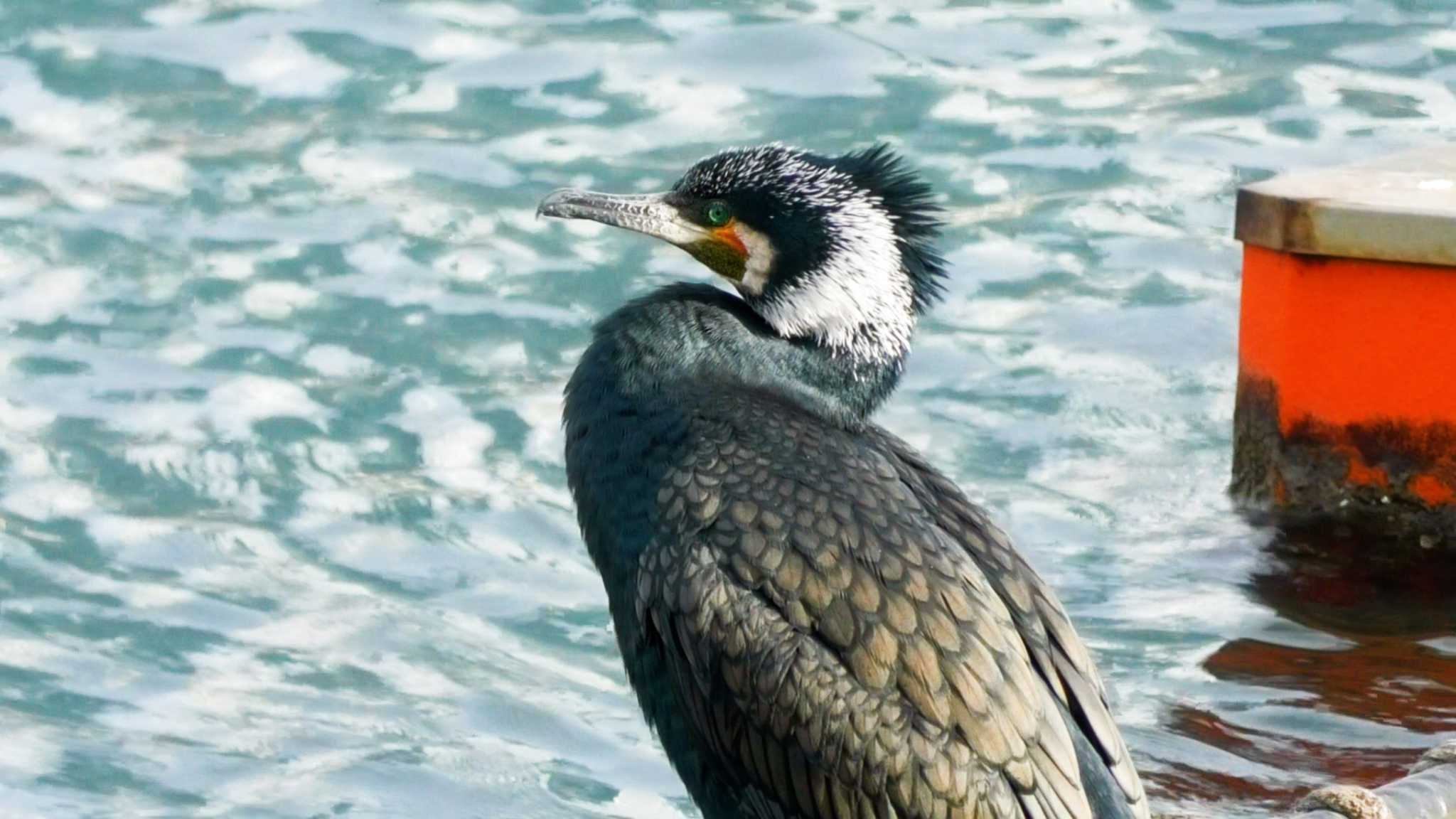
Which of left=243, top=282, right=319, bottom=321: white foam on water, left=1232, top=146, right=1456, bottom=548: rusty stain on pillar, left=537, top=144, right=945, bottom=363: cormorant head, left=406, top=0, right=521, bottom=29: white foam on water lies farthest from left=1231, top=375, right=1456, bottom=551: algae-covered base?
left=406, top=0, right=521, bottom=29: white foam on water

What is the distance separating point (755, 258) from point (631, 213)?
266 millimetres

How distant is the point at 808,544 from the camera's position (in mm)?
3748

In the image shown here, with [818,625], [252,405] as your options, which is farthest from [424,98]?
[818,625]

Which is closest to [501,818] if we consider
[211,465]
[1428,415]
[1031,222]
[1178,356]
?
[211,465]

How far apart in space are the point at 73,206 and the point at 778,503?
545 cm

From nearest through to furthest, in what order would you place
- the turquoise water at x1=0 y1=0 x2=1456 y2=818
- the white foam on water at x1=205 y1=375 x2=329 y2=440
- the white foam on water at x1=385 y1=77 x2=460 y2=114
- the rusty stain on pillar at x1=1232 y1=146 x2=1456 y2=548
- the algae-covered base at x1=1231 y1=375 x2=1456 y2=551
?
the turquoise water at x1=0 y1=0 x2=1456 y2=818 < the rusty stain on pillar at x1=1232 y1=146 x2=1456 y2=548 < the algae-covered base at x1=1231 y1=375 x2=1456 y2=551 < the white foam on water at x1=205 y1=375 x2=329 y2=440 < the white foam on water at x1=385 y1=77 x2=460 y2=114

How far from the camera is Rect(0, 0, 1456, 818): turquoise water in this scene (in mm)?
5785

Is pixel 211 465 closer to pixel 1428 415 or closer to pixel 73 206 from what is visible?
pixel 73 206

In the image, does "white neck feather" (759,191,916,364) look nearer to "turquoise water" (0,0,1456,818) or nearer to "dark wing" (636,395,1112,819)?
Result: "dark wing" (636,395,1112,819)

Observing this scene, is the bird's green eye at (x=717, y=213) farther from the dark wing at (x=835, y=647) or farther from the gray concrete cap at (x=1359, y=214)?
the gray concrete cap at (x=1359, y=214)

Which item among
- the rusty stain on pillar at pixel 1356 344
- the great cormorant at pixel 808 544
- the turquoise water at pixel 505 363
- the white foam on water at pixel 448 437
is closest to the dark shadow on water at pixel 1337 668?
the turquoise water at pixel 505 363

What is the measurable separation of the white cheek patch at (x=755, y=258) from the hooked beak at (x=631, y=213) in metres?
0.08

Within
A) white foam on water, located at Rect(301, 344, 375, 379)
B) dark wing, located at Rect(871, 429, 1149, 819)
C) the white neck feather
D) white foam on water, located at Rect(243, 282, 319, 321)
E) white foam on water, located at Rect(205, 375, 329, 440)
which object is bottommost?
white foam on water, located at Rect(205, 375, 329, 440)

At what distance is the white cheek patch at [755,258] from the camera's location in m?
4.09
